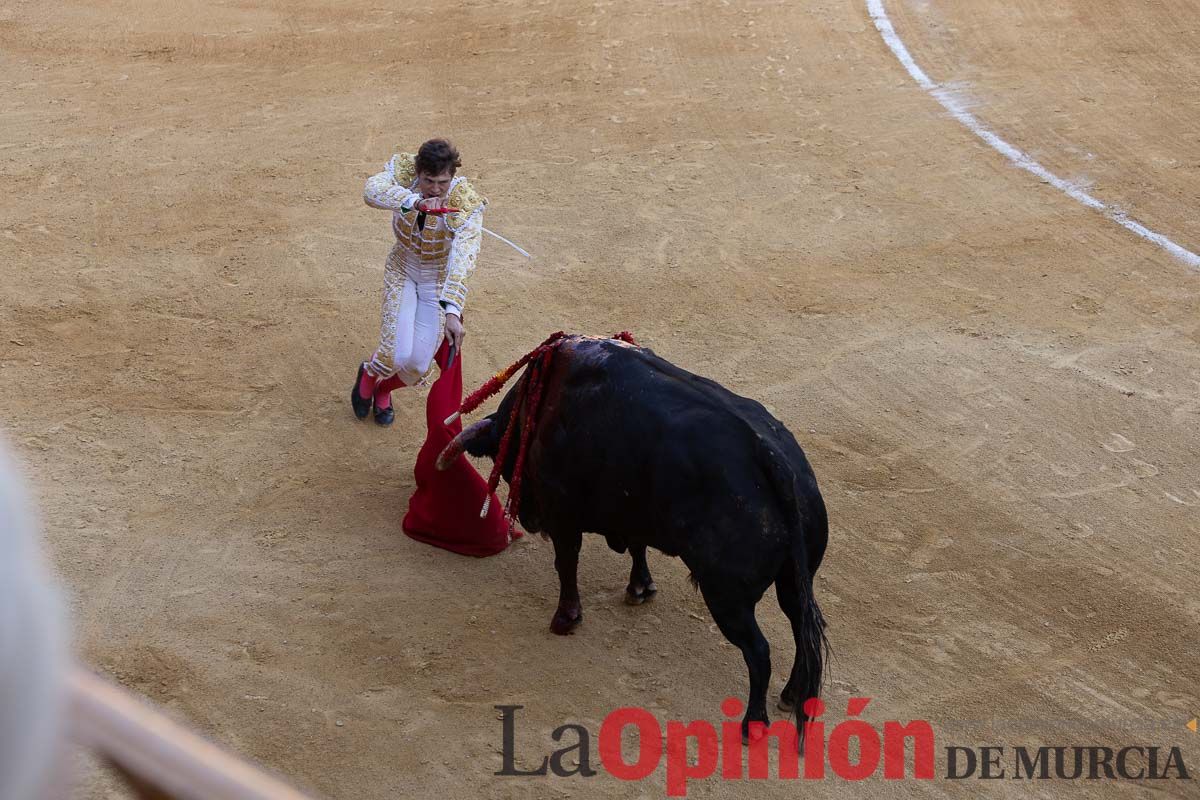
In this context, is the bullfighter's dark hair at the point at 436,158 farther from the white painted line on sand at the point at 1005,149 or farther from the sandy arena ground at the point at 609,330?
the white painted line on sand at the point at 1005,149

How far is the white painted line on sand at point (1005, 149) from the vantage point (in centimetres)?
862

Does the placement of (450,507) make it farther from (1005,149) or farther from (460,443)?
(1005,149)

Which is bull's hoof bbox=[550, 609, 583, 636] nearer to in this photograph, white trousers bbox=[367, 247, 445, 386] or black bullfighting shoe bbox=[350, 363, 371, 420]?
white trousers bbox=[367, 247, 445, 386]

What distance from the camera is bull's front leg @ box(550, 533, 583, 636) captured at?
5121mm

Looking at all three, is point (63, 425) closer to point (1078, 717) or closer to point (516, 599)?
point (516, 599)

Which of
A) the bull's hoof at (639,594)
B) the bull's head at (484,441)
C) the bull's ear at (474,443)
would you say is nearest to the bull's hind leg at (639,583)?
the bull's hoof at (639,594)

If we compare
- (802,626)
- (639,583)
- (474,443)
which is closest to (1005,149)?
(639,583)

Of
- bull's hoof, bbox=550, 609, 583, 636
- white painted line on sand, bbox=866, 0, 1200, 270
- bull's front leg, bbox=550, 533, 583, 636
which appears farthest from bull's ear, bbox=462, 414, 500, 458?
white painted line on sand, bbox=866, 0, 1200, 270

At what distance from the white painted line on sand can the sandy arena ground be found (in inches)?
5.3

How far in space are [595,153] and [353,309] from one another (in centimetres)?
288

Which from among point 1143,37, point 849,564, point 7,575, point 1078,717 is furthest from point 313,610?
point 1143,37

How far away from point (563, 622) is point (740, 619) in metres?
1.06

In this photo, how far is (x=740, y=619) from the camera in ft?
14.6

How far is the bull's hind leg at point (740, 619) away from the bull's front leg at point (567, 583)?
798 millimetres
